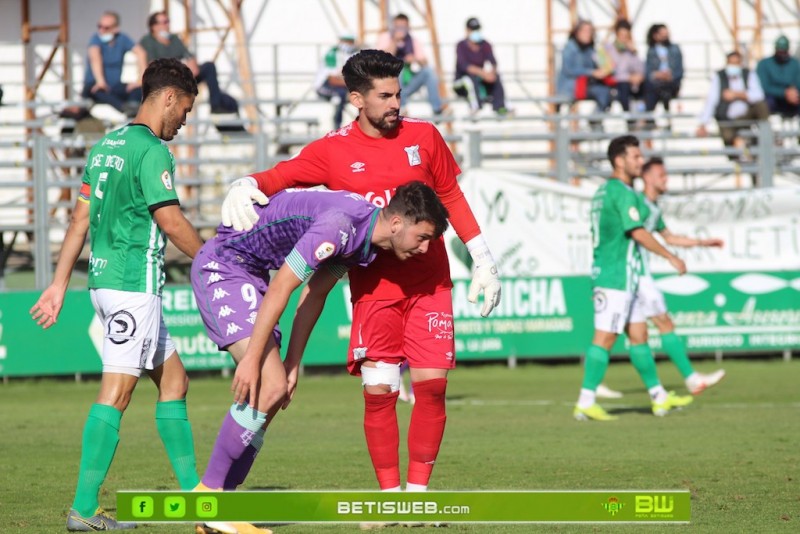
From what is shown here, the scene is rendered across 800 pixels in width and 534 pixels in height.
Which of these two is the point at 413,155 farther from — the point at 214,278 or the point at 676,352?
the point at 676,352

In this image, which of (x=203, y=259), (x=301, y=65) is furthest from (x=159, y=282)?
(x=301, y=65)

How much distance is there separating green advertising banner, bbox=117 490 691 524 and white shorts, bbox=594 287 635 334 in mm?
6180

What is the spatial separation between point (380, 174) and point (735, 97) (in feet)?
52.5

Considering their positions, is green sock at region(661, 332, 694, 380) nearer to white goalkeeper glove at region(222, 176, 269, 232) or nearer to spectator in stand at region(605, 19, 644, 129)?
white goalkeeper glove at region(222, 176, 269, 232)

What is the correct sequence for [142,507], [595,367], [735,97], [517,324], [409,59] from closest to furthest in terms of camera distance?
[142,507], [595,367], [517,324], [409,59], [735,97]

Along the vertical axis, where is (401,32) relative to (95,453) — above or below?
above

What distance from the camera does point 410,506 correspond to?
6059mm

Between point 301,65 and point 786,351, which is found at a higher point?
point 301,65

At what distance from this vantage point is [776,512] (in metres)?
7.16

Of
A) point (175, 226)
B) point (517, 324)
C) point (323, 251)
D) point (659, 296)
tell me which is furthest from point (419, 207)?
point (517, 324)

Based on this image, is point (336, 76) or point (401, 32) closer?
point (336, 76)

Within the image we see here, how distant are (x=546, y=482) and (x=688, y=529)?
1729 millimetres

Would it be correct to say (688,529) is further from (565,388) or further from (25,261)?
(25,261)

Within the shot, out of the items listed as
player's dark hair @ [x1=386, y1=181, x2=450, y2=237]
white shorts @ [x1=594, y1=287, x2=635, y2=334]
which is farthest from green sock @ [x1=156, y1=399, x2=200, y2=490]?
white shorts @ [x1=594, y1=287, x2=635, y2=334]
